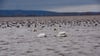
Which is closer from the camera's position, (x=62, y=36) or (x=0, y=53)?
(x=0, y=53)

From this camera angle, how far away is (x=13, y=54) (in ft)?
29.9

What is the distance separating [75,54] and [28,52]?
1572 millimetres

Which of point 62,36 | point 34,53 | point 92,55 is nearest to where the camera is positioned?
point 92,55

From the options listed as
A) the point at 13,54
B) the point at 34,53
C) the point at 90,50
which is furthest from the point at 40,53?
the point at 90,50

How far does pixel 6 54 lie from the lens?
9.12m

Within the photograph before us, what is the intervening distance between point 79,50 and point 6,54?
2334 millimetres

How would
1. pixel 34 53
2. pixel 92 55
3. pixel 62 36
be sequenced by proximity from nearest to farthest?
pixel 92 55
pixel 34 53
pixel 62 36

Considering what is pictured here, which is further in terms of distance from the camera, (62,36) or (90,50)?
(62,36)

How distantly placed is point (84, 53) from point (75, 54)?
340 millimetres

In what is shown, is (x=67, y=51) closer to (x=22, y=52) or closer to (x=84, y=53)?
(x=84, y=53)

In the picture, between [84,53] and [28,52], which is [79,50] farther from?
[28,52]

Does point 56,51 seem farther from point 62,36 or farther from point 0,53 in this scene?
point 62,36

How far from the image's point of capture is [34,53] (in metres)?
9.16

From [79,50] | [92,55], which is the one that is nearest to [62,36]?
[79,50]
